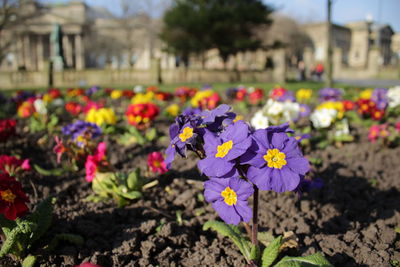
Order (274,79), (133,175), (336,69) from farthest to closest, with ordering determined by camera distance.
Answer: (336,69) → (274,79) → (133,175)

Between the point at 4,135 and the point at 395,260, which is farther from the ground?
the point at 4,135

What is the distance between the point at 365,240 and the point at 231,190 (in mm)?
1104

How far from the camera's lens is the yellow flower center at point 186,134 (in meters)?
1.62

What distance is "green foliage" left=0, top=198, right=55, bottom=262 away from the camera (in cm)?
180

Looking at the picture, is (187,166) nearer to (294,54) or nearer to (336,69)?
(336,69)

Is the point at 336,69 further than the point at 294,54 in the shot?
No

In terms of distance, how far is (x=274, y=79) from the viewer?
78.5 ft

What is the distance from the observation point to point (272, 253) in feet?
5.80

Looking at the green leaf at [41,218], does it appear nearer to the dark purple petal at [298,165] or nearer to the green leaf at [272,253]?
the green leaf at [272,253]

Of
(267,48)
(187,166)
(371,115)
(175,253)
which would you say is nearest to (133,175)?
(175,253)

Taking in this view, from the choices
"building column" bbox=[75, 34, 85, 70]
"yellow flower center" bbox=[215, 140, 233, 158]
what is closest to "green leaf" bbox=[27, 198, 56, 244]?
"yellow flower center" bbox=[215, 140, 233, 158]

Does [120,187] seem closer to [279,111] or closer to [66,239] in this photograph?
[66,239]

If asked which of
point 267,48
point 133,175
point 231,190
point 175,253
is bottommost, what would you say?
point 175,253

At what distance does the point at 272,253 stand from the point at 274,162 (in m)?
0.52
